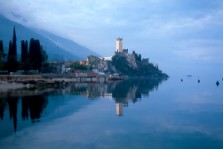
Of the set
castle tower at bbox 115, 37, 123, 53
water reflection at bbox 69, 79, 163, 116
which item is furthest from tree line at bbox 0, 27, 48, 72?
castle tower at bbox 115, 37, 123, 53

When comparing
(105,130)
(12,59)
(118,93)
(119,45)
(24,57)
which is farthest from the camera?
(119,45)

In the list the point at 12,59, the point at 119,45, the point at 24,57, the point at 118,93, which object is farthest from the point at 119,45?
the point at 118,93

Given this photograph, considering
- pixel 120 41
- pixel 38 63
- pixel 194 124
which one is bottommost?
pixel 194 124

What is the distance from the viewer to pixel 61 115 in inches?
1013

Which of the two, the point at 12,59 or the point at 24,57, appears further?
the point at 24,57

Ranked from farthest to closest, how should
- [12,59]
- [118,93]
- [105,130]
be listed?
[12,59] → [118,93] → [105,130]

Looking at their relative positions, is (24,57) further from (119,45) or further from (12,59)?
(119,45)

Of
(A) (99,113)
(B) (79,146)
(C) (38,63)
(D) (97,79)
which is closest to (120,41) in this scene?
(D) (97,79)

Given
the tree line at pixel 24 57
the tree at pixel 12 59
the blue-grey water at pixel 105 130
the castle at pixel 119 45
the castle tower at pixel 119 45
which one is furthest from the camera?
the castle tower at pixel 119 45

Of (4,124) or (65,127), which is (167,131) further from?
(4,124)

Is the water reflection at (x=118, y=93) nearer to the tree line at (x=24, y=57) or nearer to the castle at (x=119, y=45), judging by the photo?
the tree line at (x=24, y=57)

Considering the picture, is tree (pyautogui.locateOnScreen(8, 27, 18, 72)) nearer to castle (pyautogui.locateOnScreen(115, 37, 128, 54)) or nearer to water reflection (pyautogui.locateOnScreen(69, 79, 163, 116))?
water reflection (pyautogui.locateOnScreen(69, 79, 163, 116))

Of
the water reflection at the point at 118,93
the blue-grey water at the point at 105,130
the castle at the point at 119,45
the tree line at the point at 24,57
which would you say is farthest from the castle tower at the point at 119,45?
the blue-grey water at the point at 105,130

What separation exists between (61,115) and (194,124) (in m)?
11.5
